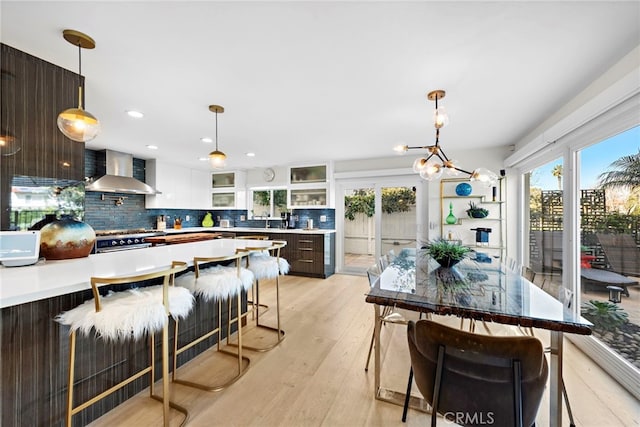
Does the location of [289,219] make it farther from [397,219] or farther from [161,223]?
[161,223]

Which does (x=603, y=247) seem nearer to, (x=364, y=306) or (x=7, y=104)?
(x=364, y=306)

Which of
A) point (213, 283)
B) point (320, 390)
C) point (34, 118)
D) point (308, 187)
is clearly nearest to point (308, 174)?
point (308, 187)

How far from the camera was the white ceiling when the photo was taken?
1.42m

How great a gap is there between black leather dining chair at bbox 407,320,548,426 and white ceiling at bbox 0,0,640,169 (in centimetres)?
168

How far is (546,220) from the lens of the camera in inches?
125

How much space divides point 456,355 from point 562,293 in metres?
1.10

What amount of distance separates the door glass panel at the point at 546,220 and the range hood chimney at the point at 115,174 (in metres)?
5.99

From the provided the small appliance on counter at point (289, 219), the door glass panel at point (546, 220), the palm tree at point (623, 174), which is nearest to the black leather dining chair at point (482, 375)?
the palm tree at point (623, 174)

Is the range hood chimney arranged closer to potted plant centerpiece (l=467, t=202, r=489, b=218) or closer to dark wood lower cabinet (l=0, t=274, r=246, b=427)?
dark wood lower cabinet (l=0, t=274, r=246, b=427)

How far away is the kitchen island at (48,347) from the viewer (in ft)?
4.03

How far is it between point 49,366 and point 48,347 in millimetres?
105

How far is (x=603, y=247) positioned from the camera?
217 cm

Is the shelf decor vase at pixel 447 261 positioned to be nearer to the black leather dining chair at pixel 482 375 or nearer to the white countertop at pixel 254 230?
the black leather dining chair at pixel 482 375

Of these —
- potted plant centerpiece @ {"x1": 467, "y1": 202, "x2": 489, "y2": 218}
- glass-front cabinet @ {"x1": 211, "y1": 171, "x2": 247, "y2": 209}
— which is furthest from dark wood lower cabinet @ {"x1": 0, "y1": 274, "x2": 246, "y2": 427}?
glass-front cabinet @ {"x1": 211, "y1": 171, "x2": 247, "y2": 209}
